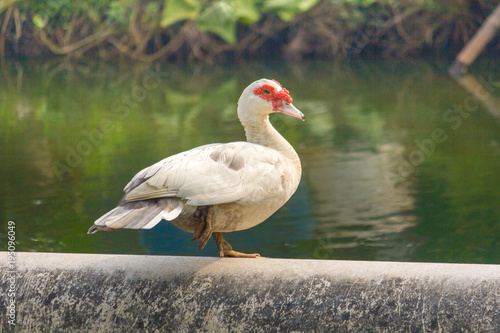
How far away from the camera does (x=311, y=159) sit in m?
6.03

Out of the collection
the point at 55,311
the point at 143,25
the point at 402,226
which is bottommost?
the point at 402,226

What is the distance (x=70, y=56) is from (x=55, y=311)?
1709 cm

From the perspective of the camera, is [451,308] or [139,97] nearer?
[451,308]

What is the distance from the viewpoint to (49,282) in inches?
74.7

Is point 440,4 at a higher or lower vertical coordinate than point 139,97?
higher

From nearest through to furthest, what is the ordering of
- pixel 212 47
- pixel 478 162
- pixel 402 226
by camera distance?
pixel 402 226 < pixel 478 162 < pixel 212 47

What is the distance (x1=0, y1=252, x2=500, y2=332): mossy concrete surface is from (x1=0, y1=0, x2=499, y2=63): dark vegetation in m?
14.2

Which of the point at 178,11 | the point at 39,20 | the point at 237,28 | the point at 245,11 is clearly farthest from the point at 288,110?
the point at 237,28

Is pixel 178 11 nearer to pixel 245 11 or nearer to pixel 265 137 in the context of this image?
pixel 245 11

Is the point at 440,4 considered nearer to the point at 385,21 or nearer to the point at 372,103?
the point at 385,21

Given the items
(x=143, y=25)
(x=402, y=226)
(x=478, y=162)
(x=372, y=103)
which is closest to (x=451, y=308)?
(x=402, y=226)
